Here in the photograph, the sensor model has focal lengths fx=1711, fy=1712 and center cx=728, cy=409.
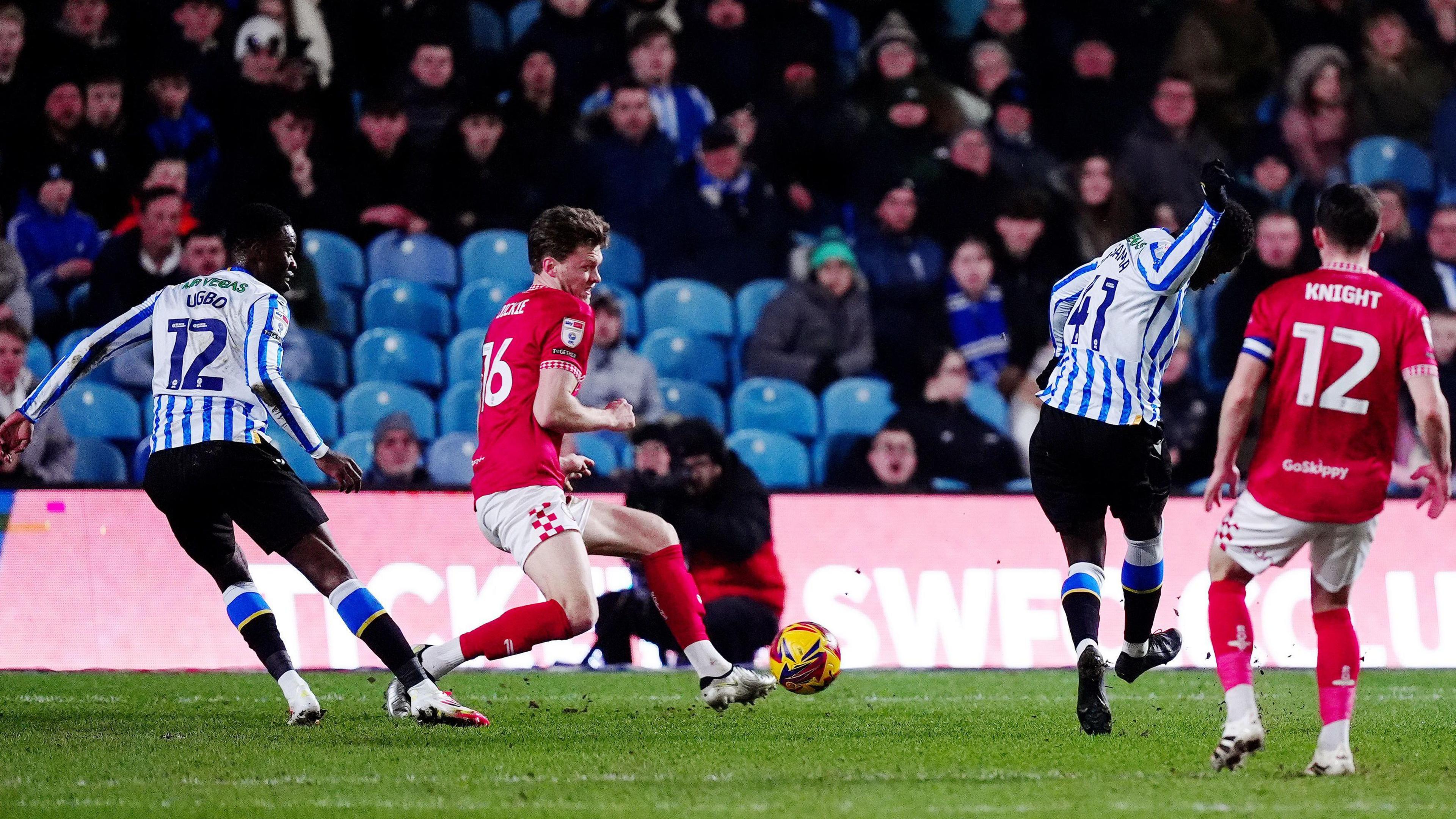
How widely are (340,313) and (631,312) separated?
204 cm

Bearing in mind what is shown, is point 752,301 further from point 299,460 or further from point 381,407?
point 299,460

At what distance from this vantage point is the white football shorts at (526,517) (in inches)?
232

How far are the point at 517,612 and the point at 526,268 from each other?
6.48 metres

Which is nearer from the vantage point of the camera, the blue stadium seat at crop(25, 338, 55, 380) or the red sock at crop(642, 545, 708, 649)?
the red sock at crop(642, 545, 708, 649)

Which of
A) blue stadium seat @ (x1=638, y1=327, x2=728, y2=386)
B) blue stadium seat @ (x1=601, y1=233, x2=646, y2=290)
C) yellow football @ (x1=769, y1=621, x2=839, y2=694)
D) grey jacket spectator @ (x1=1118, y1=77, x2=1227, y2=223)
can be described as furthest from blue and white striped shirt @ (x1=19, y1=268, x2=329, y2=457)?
grey jacket spectator @ (x1=1118, y1=77, x2=1227, y2=223)

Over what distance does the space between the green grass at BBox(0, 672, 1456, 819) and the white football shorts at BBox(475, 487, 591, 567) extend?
704 mm

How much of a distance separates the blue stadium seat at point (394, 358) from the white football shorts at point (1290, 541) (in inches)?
295

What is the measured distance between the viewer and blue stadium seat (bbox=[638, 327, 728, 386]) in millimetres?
12047

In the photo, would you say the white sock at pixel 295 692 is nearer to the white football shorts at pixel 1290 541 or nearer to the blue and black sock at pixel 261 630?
the blue and black sock at pixel 261 630

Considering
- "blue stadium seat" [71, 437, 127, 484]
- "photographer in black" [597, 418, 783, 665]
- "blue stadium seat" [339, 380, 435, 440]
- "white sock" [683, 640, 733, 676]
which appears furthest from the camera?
"blue stadium seat" [339, 380, 435, 440]

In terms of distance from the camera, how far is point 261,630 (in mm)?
6512

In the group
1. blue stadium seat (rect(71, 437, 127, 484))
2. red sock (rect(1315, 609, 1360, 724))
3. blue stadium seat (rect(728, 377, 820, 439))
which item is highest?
blue stadium seat (rect(728, 377, 820, 439))

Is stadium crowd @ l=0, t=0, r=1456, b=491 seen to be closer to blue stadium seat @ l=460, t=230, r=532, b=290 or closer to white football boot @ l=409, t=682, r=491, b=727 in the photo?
blue stadium seat @ l=460, t=230, r=532, b=290

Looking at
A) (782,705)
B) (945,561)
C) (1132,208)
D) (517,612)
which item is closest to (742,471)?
(945,561)
